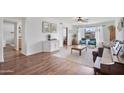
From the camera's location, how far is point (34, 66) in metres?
1.89

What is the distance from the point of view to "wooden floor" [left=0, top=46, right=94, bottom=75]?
6.01 ft

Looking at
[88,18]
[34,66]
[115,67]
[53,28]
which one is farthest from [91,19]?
Answer: [34,66]

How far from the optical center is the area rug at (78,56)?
1922 millimetres

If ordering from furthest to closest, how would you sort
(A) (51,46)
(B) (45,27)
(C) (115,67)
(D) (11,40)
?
(A) (51,46), (B) (45,27), (D) (11,40), (C) (115,67)

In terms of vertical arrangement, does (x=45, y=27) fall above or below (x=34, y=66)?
above

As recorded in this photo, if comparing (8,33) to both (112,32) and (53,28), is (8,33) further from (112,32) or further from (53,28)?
(112,32)

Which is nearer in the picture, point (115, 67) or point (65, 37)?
point (115, 67)

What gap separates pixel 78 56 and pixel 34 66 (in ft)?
2.24

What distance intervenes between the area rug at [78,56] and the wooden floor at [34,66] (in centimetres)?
7

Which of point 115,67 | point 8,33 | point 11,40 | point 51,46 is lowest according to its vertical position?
point 115,67
